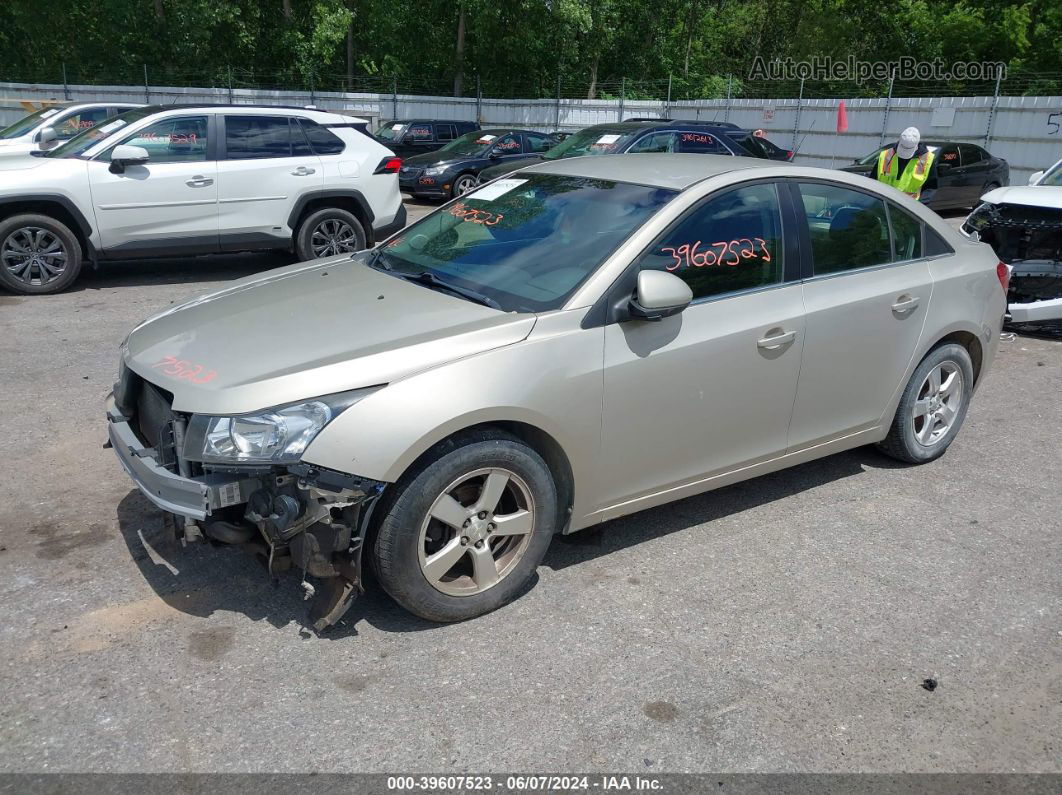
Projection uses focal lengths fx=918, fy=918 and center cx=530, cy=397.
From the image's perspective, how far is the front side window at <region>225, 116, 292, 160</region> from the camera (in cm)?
955

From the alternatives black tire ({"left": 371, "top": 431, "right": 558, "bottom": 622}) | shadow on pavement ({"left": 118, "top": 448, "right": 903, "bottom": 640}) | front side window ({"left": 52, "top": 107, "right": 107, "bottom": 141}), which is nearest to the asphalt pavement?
shadow on pavement ({"left": 118, "top": 448, "right": 903, "bottom": 640})

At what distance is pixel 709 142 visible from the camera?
571 inches

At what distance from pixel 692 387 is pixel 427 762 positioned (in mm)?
1907

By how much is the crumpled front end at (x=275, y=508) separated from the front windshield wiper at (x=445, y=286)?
3.25 feet

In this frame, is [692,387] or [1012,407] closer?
[692,387]

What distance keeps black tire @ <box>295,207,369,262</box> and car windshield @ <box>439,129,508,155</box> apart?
8.89 m

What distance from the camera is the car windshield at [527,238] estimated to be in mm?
3889

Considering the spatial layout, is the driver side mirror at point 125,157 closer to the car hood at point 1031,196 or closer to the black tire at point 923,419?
the black tire at point 923,419

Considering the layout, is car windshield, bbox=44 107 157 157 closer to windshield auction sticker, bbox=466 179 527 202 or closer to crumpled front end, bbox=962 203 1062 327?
windshield auction sticker, bbox=466 179 527 202

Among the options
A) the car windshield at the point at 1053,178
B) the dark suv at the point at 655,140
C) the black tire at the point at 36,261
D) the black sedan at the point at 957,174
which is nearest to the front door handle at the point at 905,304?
the car windshield at the point at 1053,178

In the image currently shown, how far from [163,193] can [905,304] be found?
7.23 meters

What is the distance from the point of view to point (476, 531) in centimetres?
352

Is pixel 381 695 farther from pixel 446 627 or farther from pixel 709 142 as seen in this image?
pixel 709 142

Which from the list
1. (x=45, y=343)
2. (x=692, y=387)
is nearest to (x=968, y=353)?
(x=692, y=387)
